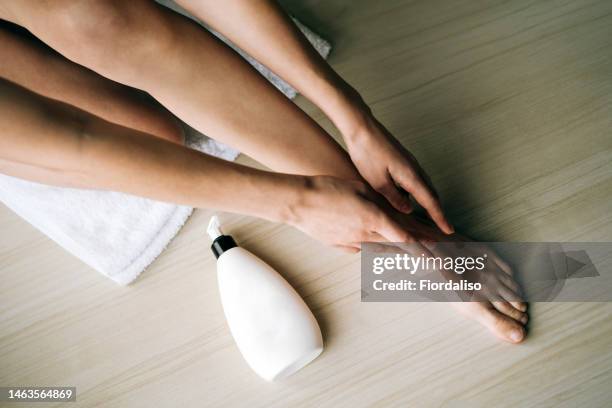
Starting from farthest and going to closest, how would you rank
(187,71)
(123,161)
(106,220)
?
(106,220) → (187,71) → (123,161)

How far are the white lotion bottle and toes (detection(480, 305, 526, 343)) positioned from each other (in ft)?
0.72

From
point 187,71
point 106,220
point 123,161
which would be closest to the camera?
point 123,161

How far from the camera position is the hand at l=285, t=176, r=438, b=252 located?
0.56 meters

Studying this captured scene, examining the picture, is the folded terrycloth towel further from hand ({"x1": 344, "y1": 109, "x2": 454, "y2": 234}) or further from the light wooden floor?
hand ({"x1": 344, "y1": 109, "x2": 454, "y2": 234})

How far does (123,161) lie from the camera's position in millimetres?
492

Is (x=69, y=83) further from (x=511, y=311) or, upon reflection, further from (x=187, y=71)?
(x=511, y=311)

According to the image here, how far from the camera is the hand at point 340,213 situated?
1.82ft

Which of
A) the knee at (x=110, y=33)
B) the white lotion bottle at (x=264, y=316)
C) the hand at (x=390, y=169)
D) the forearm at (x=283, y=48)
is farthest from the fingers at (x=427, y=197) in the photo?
the knee at (x=110, y=33)

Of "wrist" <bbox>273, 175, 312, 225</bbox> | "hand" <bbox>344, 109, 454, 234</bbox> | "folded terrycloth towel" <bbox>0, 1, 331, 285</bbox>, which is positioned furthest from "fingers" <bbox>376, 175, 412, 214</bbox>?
"folded terrycloth towel" <bbox>0, 1, 331, 285</bbox>

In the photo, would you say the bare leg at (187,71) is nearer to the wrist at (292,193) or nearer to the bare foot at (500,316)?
the wrist at (292,193)

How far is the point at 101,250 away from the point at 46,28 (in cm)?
34

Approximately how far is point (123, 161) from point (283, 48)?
0.25m

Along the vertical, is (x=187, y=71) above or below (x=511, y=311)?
above

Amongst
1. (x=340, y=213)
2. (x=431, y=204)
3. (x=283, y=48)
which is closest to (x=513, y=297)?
(x=431, y=204)
